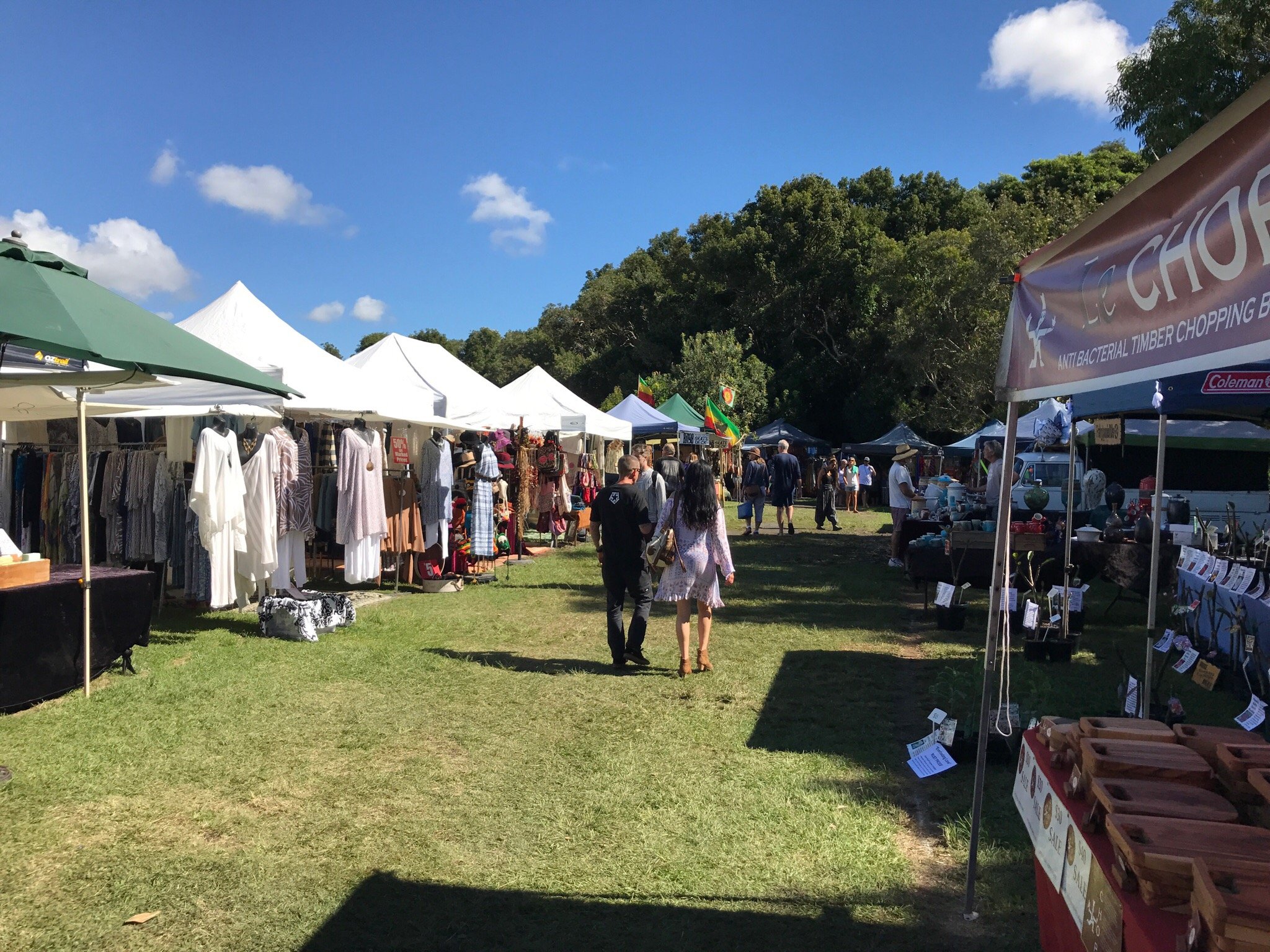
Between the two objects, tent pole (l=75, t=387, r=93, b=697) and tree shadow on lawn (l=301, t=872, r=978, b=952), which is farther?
tent pole (l=75, t=387, r=93, b=697)

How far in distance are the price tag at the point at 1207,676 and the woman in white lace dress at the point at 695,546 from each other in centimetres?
297

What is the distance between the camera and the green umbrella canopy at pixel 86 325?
180 inches

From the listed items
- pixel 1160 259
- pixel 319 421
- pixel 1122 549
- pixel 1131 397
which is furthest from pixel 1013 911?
pixel 319 421

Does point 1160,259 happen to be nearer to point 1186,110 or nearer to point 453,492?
point 453,492

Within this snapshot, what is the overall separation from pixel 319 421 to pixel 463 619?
2.88 metres

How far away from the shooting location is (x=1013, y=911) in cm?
352

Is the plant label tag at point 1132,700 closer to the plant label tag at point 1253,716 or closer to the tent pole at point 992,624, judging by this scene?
the plant label tag at point 1253,716

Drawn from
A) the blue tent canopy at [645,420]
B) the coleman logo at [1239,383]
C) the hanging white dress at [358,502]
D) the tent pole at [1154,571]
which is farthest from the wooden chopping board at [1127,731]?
the blue tent canopy at [645,420]

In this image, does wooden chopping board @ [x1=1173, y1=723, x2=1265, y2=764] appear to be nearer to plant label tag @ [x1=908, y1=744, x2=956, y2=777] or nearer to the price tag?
plant label tag @ [x1=908, y1=744, x2=956, y2=777]

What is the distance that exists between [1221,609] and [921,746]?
3.08m

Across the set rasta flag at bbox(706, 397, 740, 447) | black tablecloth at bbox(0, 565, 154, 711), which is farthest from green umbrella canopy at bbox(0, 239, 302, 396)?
rasta flag at bbox(706, 397, 740, 447)

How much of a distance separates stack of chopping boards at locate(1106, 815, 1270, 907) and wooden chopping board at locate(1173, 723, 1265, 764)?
58 centimetres

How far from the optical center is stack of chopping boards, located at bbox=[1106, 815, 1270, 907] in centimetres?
192

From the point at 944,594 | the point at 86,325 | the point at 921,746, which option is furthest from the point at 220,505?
the point at 944,594
